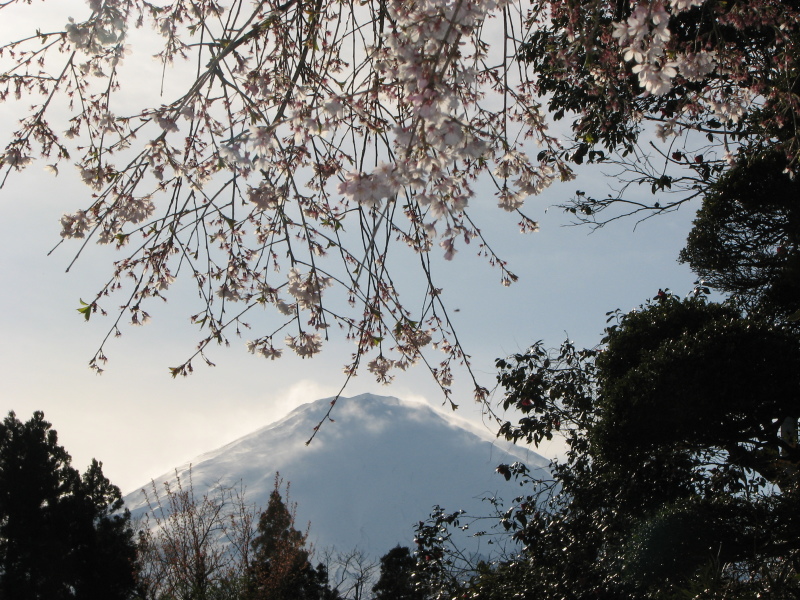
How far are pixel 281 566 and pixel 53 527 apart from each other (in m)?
5.42

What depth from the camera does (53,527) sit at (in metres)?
13.6

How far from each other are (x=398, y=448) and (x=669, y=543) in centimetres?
16392

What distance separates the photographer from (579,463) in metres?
5.48

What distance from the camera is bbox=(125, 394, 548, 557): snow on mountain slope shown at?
138m

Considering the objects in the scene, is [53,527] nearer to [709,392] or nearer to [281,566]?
[281,566]

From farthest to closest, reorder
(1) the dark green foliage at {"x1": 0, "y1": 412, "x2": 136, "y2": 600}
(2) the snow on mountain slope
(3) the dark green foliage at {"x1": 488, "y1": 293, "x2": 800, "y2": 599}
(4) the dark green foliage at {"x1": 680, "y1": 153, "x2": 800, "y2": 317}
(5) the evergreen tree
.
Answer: (2) the snow on mountain slope
(1) the dark green foliage at {"x1": 0, "y1": 412, "x2": 136, "y2": 600}
(5) the evergreen tree
(4) the dark green foliage at {"x1": 680, "y1": 153, "x2": 800, "y2": 317}
(3) the dark green foliage at {"x1": 488, "y1": 293, "x2": 800, "y2": 599}

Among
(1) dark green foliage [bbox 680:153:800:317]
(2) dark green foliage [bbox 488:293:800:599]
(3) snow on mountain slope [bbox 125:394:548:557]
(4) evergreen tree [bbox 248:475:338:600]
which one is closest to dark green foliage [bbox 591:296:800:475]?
(2) dark green foliage [bbox 488:293:800:599]

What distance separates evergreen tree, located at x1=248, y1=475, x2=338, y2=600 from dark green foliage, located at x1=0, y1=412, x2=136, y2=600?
2.92m

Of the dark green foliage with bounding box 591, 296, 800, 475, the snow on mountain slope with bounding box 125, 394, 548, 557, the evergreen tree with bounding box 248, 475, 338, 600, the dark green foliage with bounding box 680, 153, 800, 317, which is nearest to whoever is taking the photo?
the dark green foliage with bounding box 591, 296, 800, 475

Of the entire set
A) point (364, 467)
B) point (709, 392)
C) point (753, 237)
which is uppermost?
point (364, 467)

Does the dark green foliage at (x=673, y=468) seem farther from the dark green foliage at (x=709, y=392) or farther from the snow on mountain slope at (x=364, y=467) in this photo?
the snow on mountain slope at (x=364, y=467)

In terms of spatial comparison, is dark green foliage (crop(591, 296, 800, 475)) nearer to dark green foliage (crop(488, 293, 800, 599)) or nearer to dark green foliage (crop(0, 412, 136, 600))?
dark green foliage (crop(488, 293, 800, 599))

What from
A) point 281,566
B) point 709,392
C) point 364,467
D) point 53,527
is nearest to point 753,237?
point 709,392

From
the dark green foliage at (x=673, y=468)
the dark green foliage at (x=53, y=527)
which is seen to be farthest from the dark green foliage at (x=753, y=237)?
the dark green foliage at (x=53, y=527)
